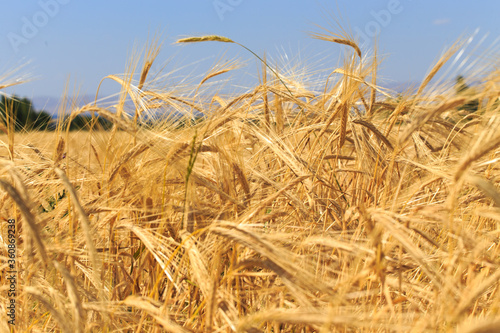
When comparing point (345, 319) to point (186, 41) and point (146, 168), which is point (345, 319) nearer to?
point (146, 168)

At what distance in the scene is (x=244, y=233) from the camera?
0.77m

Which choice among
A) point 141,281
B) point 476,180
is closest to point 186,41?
point 141,281

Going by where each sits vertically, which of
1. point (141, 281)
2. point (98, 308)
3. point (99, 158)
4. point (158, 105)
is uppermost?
point (158, 105)

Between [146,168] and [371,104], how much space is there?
109 centimetres

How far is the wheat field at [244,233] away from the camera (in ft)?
2.43

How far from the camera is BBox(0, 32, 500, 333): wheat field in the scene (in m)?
0.74

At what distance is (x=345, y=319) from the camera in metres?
0.62
